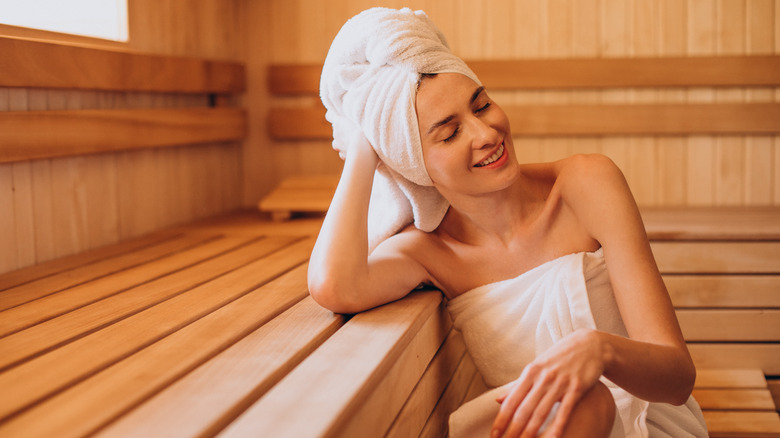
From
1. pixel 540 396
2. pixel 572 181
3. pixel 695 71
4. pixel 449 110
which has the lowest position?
pixel 540 396

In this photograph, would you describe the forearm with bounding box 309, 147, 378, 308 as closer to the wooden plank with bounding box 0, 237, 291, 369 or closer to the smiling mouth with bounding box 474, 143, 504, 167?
the smiling mouth with bounding box 474, 143, 504, 167

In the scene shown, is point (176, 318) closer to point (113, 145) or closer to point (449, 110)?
point (449, 110)

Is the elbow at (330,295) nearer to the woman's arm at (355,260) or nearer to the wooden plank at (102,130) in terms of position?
the woman's arm at (355,260)

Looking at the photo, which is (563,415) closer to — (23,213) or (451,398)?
(451,398)

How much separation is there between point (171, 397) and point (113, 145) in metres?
1.57

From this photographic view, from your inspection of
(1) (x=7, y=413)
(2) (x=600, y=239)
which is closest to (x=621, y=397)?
(2) (x=600, y=239)

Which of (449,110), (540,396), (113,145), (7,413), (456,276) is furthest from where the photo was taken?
(113,145)

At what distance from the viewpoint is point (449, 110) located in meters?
1.62

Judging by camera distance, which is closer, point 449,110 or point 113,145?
point 449,110

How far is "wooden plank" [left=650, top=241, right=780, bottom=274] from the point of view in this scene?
9.16 ft

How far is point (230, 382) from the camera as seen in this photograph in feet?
4.01

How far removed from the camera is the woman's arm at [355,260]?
1.62 meters

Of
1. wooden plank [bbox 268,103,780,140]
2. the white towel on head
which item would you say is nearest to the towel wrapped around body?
the white towel on head

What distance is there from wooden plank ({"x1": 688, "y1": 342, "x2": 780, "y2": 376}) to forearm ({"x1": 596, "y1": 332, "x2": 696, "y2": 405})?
58.8 inches
